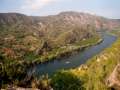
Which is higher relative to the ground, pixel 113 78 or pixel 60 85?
pixel 113 78

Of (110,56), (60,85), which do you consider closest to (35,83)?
(60,85)

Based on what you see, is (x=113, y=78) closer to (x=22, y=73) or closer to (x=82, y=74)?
(x=82, y=74)

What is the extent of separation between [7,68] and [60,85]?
4819 cm

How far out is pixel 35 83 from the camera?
11862 centimetres

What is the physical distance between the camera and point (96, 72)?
453 ft

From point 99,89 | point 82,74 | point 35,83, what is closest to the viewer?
point 99,89

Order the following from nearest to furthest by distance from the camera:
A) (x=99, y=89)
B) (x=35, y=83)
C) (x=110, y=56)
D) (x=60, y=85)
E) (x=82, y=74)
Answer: (x=99, y=89) < (x=35, y=83) < (x=60, y=85) < (x=82, y=74) < (x=110, y=56)

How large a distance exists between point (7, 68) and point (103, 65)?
65.3m

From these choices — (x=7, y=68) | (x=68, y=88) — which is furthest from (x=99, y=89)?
(x=7, y=68)

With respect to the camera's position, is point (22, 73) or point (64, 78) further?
point (22, 73)

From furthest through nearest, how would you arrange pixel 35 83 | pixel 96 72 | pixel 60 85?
pixel 96 72 < pixel 60 85 < pixel 35 83

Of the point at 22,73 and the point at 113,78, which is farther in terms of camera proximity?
the point at 22,73

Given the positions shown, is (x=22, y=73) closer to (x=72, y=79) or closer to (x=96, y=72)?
(x=72, y=79)

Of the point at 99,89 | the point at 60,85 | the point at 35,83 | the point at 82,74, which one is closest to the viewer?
the point at 99,89
